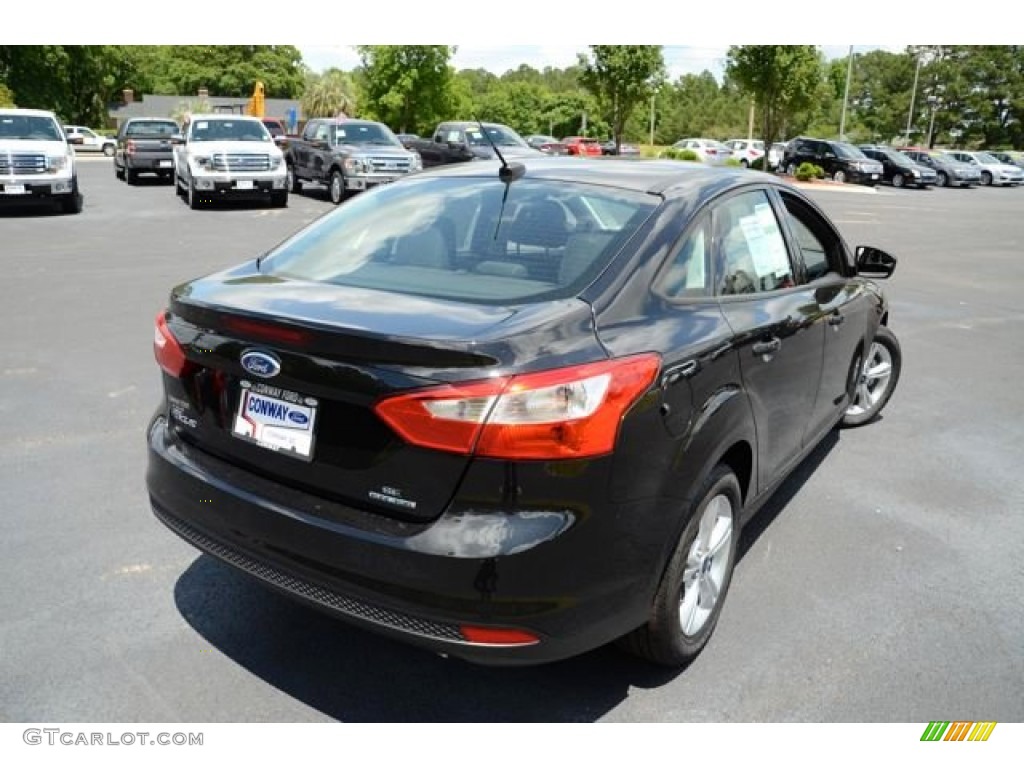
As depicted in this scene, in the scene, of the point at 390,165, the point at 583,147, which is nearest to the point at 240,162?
the point at 390,165

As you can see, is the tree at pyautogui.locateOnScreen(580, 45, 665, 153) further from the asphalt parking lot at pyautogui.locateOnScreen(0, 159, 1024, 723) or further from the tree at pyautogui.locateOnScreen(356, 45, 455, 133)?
the asphalt parking lot at pyautogui.locateOnScreen(0, 159, 1024, 723)

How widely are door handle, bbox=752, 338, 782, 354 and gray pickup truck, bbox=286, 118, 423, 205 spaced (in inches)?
577

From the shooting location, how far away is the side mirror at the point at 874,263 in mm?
4805

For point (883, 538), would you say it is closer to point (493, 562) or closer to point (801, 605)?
point (801, 605)

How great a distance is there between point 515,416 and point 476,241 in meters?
1.10

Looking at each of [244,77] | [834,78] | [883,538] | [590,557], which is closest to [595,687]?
[590,557]

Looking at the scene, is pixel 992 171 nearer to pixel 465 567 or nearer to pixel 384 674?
pixel 384 674

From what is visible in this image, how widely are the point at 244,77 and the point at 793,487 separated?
334ft

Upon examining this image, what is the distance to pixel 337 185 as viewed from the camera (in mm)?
18719

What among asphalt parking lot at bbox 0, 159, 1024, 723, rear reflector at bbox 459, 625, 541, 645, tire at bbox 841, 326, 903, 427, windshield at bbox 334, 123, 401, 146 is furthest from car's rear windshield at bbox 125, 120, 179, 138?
rear reflector at bbox 459, 625, 541, 645

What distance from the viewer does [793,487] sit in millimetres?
4570

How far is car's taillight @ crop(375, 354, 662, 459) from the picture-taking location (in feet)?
7.36

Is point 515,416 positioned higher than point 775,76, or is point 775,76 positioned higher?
point 775,76
